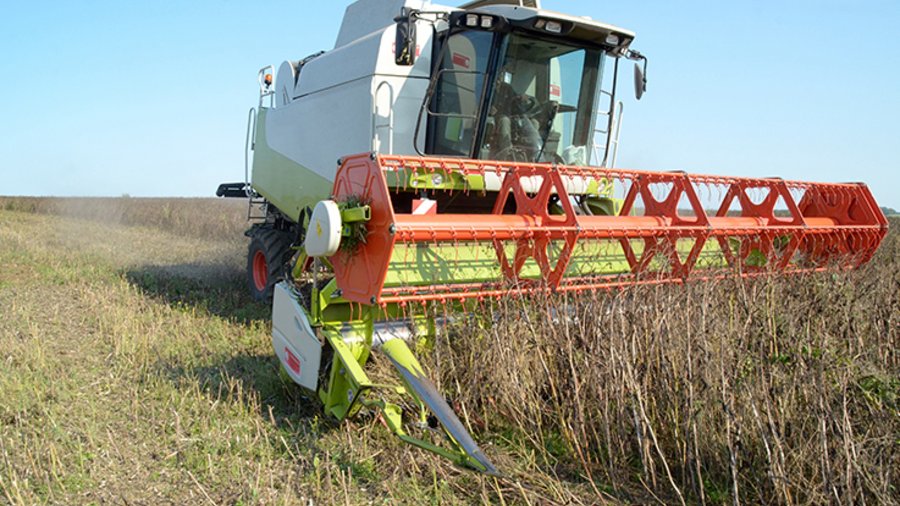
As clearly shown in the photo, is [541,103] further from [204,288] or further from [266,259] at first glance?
[204,288]

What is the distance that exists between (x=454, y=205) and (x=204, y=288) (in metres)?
3.16

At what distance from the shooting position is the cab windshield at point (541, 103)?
15.3 ft

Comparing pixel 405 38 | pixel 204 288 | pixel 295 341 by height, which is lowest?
pixel 204 288

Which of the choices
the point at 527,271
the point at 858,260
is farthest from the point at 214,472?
the point at 858,260

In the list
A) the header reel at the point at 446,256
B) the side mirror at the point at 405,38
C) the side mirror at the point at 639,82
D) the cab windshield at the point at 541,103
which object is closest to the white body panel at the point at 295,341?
the header reel at the point at 446,256

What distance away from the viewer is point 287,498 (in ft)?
7.39

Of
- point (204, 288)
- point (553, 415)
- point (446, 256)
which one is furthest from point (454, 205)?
point (204, 288)

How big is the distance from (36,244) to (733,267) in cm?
978

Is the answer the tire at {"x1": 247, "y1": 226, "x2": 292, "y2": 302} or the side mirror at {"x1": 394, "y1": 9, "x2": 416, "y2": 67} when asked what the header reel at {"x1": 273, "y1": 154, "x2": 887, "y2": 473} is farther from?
the tire at {"x1": 247, "y1": 226, "x2": 292, "y2": 302}

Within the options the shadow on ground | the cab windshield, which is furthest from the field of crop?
the cab windshield

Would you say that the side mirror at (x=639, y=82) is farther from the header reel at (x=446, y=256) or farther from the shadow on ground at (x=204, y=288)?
the shadow on ground at (x=204, y=288)

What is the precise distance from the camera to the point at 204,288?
670 cm

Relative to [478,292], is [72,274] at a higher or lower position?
lower

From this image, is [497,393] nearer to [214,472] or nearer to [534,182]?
[214,472]
